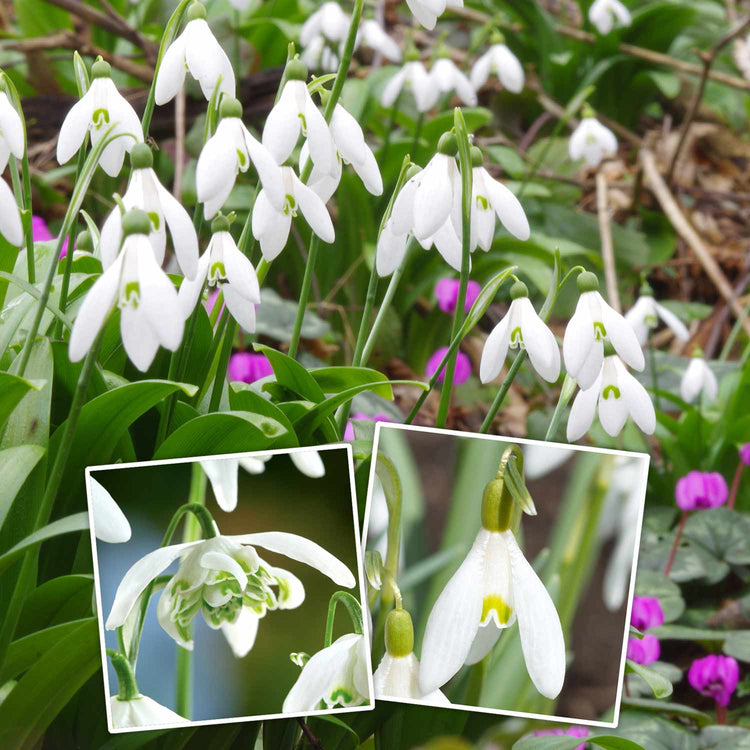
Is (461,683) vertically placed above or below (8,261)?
below

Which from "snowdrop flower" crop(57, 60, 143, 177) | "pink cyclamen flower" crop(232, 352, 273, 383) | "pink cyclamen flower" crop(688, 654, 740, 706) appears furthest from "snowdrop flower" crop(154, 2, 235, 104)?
"pink cyclamen flower" crop(688, 654, 740, 706)

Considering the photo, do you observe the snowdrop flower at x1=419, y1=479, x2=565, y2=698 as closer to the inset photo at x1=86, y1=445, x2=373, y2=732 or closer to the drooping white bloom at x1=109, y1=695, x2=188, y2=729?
the inset photo at x1=86, y1=445, x2=373, y2=732

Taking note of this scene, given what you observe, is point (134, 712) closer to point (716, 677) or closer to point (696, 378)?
point (716, 677)

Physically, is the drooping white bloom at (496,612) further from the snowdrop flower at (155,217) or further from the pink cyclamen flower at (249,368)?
the pink cyclamen flower at (249,368)

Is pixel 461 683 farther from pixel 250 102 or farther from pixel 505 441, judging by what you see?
pixel 250 102

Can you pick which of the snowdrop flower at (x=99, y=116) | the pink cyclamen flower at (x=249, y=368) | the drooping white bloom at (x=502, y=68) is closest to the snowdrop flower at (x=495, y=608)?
the snowdrop flower at (x=99, y=116)

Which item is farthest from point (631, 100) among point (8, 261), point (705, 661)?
point (8, 261)
